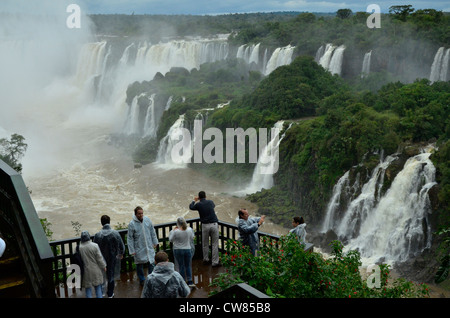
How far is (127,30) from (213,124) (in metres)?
46.0

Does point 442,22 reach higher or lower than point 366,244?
higher

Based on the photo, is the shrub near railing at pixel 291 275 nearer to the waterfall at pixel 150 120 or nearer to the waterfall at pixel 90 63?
the waterfall at pixel 150 120

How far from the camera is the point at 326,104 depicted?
89.3 ft

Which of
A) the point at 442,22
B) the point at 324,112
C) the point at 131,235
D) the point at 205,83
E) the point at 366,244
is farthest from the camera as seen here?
the point at 205,83

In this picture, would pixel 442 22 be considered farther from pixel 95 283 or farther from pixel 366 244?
pixel 95 283

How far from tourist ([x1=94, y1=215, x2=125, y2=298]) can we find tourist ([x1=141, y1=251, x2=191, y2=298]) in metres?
1.86

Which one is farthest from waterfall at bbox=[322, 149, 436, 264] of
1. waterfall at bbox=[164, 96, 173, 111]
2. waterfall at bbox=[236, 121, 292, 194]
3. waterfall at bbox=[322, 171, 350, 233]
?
waterfall at bbox=[164, 96, 173, 111]

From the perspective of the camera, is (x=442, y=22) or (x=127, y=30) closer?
(x=442, y=22)

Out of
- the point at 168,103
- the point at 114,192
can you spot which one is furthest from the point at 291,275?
the point at 168,103

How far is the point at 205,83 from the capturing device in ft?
Result: 139

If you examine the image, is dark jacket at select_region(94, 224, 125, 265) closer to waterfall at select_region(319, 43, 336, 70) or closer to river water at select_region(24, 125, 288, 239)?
river water at select_region(24, 125, 288, 239)

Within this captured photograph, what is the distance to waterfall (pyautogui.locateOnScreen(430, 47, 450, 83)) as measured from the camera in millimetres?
29266
